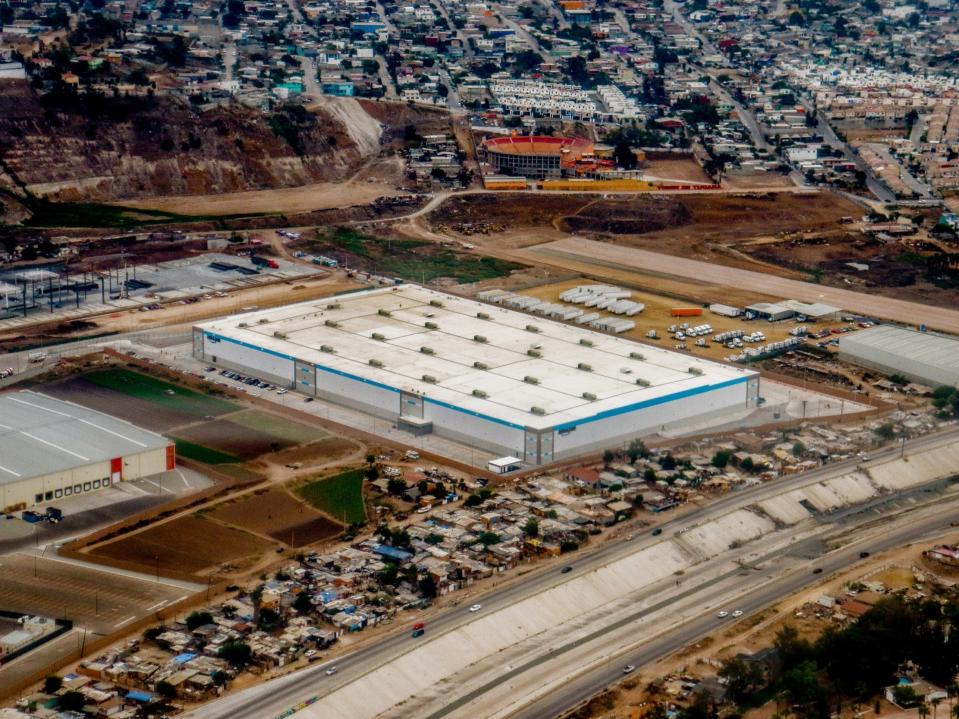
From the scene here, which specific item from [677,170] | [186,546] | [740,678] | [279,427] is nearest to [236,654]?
[186,546]

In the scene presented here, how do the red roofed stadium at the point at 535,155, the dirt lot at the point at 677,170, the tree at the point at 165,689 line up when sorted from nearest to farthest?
the tree at the point at 165,689
the red roofed stadium at the point at 535,155
the dirt lot at the point at 677,170

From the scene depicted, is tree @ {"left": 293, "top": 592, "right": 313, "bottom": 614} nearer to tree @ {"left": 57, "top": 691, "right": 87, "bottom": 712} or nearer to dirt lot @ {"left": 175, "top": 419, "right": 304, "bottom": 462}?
tree @ {"left": 57, "top": 691, "right": 87, "bottom": 712}

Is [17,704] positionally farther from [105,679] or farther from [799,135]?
[799,135]

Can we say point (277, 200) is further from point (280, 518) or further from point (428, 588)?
point (428, 588)

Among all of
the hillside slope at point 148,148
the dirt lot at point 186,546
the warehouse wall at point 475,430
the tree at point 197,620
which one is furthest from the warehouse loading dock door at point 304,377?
the hillside slope at point 148,148

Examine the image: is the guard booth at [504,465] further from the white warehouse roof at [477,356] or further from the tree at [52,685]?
the tree at [52,685]

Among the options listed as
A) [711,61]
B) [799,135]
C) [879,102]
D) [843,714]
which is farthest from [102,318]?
[711,61]
